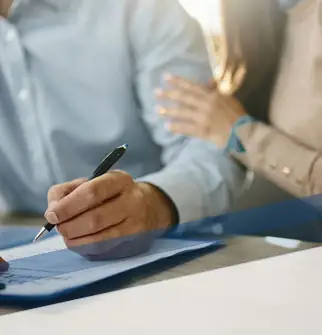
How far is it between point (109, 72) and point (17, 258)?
0.47 ft

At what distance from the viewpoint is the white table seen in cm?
34

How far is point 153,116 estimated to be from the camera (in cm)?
44

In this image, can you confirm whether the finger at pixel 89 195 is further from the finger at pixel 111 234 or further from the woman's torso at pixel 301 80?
the woman's torso at pixel 301 80

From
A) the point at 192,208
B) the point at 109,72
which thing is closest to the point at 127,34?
the point at 109,72

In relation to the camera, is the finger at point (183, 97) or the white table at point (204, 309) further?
the finger at point (183, 97)

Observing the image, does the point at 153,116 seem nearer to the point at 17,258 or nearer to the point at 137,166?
the point at 137,166

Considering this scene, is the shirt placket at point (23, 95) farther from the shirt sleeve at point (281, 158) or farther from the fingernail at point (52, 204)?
the shirt sleeve at point (281, 158)

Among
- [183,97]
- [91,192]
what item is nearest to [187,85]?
[183,97]

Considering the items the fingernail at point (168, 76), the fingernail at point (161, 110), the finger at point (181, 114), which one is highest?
the fingernail at point (168, 76)

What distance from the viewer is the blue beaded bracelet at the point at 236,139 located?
1.53ft

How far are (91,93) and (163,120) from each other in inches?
2.4

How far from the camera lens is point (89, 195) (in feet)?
1.34

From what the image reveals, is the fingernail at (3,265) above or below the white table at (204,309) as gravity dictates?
above

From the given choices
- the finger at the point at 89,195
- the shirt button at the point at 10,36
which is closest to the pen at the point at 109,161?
the finger at the point at 89,195
